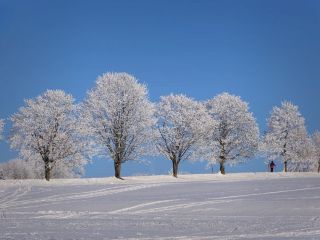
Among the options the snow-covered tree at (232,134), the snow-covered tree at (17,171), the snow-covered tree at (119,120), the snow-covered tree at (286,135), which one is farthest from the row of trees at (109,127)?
the snow-covered tree at (17,171)

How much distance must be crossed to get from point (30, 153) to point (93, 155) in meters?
6.82

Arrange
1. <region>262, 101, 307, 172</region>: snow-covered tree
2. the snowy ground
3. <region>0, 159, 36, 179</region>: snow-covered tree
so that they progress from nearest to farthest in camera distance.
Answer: the snowy ground
<region>262, 101, 307, 172</region>: snow-covered tree
<region>0, 159, 36, 179</region>: snow-covered tree

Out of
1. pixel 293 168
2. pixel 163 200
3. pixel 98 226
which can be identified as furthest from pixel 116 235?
pixel 293 168

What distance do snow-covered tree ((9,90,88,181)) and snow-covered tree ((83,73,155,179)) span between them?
1.96 m

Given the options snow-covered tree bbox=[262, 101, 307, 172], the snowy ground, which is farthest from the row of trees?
the snowy ground

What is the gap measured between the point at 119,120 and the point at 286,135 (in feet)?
111

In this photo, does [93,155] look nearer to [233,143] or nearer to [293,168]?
[233,143]

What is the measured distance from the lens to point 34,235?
13000 mm

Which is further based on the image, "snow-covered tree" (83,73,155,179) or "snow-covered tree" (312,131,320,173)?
"snow-covered tree" (312,131,320,173)

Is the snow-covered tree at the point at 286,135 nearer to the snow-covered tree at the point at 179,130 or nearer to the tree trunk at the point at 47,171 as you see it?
the snow-covered tree at the point at 179,130

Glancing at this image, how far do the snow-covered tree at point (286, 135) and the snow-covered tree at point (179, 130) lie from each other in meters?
16.9

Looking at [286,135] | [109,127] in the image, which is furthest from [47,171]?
[286,135]

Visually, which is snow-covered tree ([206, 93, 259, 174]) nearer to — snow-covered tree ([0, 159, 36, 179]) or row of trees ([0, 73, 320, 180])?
row of trees ([0, 73, 320, 180])

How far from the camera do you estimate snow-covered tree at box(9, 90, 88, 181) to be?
49.2 m
